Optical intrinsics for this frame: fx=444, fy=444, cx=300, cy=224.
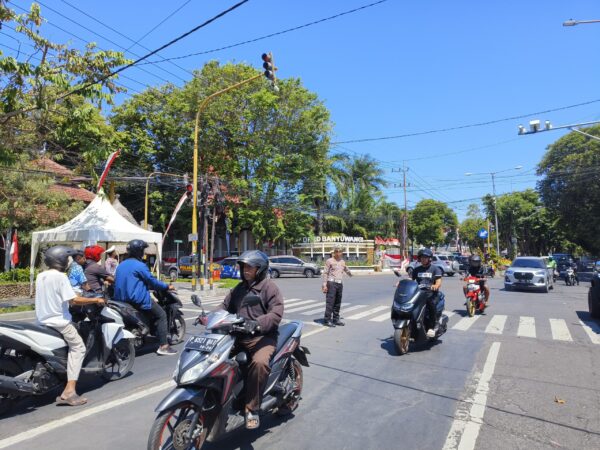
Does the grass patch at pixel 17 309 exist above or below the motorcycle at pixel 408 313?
below

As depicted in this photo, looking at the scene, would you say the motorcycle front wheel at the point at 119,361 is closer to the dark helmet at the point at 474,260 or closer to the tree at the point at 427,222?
the dark helmet at the point at 474,260

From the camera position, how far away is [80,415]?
15.3 ft

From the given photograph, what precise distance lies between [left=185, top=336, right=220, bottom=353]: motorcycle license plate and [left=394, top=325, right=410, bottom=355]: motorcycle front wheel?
4.31m

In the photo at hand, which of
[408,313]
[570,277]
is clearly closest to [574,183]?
[570,277]

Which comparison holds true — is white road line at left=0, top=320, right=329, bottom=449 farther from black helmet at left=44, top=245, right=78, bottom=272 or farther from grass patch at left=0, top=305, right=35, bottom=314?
grass patch at left=0, top=305, right=35, bottom=314

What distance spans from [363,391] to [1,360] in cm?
397

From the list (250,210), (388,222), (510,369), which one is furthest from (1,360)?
(388,222)

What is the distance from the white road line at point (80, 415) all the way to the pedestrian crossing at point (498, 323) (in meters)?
6.15

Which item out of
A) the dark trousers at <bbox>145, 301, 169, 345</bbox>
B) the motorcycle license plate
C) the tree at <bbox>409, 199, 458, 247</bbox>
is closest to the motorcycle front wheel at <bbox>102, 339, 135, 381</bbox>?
the dark trousers at <bbox>145, 301, 169, 345</bbox>

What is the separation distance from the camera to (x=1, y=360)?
4578 mm

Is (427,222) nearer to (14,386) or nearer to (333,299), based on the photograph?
(333,299)

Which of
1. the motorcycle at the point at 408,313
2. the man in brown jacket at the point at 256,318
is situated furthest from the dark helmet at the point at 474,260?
the man in brown jacket at the point at 256,318

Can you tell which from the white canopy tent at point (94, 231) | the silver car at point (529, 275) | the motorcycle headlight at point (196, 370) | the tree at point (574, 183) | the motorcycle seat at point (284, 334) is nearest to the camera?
the motorcycle headlight at point (196, 370)

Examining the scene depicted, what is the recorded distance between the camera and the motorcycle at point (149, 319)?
664cm
